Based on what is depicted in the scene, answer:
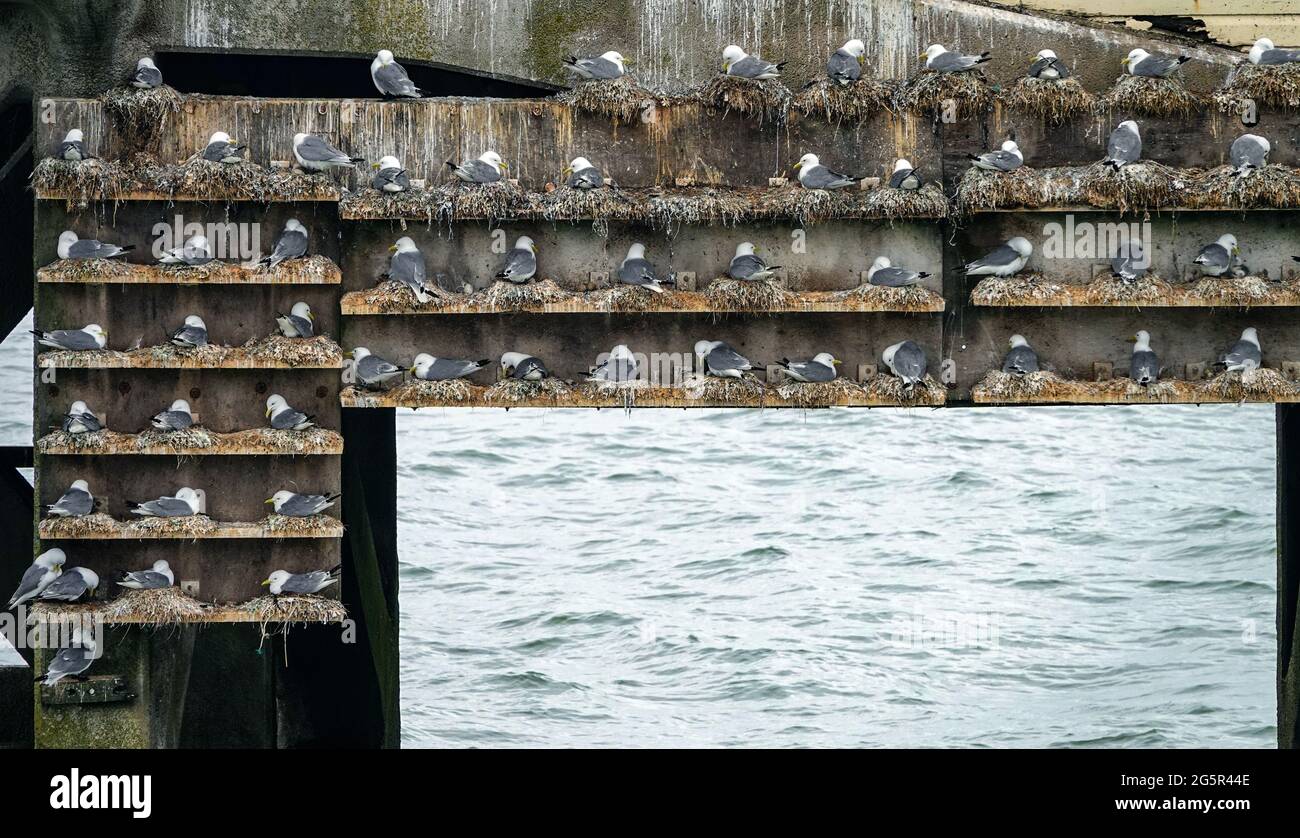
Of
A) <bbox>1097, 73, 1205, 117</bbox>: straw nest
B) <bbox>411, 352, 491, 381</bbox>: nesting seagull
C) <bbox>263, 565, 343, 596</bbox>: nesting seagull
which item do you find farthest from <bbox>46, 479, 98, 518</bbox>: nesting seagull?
<bbox>1097, 73, 1205, 117</bbox>: straw nest

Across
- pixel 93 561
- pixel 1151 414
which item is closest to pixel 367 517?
pixel 93 561

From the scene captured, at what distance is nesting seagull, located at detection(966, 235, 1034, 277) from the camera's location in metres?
14.0

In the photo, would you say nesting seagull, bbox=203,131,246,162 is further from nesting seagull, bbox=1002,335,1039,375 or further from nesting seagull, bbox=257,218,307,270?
nesting seagull, bbox=1002,335,1039,375

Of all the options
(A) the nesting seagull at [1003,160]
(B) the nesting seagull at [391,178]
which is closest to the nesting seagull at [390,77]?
(B) the nesting seagull at [391,178]

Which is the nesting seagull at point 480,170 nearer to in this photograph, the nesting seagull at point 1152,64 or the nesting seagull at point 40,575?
the nesting seagull at point 40,575

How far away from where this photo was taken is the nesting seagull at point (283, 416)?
13992 millimetres

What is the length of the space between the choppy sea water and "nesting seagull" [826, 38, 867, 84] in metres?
13.7

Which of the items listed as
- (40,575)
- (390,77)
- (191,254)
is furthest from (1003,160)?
(40,575)

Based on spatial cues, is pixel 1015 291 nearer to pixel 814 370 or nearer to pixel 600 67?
pixel 814 370

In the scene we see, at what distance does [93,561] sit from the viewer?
46.3ft

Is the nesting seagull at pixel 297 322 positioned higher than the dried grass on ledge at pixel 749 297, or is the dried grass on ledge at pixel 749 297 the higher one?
the dried grass on ledge at pixel 749 297

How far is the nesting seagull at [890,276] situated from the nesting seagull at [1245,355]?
2.71 m

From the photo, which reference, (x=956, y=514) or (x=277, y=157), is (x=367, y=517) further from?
(x=956, y=514)

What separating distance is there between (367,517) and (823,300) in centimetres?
670
